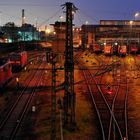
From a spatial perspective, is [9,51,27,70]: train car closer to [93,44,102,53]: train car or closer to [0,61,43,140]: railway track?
[0,61,43,140]: railway track

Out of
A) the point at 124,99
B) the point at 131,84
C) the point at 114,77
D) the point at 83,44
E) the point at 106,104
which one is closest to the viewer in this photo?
the point at 106,104

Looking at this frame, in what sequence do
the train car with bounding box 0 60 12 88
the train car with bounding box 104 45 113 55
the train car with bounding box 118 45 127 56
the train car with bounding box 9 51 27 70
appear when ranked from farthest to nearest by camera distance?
the train car with bounding box 104 45 113 55 < the train car with bounding box 118 45 127 56 < the train car with bounding box 9 51 27 70 < the train car with bounding box 0 60 12 88

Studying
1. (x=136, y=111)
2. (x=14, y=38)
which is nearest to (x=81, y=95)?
(x=136, y=111)

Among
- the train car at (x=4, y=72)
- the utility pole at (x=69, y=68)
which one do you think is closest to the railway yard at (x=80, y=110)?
the utility pole at (x=69, y=68)

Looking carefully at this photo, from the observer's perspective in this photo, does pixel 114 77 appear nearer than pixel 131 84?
No

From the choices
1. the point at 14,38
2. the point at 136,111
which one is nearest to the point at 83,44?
the point at 14,38

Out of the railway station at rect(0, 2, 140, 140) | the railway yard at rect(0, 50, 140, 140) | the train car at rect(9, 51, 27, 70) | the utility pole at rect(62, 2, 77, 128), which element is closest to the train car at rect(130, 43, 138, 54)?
the railway station at rect(0, 2, 140, 140)

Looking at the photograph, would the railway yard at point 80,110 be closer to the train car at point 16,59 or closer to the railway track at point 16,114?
the railway track at point 16,114

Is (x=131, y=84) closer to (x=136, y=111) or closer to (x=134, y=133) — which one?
(x=136, y=111)

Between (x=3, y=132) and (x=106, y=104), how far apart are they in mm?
13004

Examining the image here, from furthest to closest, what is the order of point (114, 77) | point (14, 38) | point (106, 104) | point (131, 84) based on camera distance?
point (14, 38) < point (114, 77) < point (131, 84) < point (106, 104)

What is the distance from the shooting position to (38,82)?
2138 inches

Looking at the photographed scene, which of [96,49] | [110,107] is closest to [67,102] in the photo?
[110,107]

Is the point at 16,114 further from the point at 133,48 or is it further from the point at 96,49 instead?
the point at 96,49
